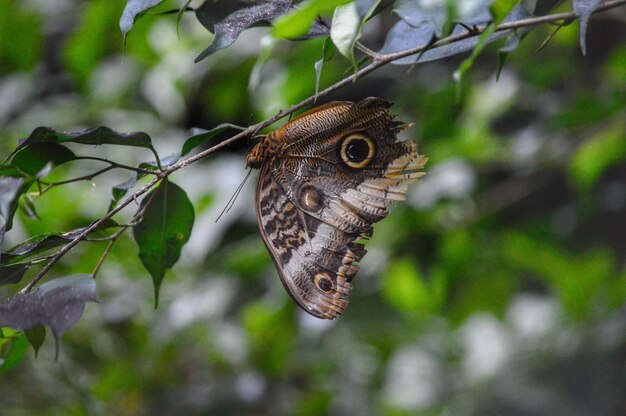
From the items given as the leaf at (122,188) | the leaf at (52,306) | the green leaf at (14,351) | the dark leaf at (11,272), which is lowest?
the green leaf at (14,351)

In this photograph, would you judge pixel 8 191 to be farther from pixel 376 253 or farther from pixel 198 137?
pixel 376 253

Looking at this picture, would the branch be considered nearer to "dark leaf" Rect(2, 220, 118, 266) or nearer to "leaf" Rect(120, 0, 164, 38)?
"dark leaf" Rect(2, 220, 118, 266)

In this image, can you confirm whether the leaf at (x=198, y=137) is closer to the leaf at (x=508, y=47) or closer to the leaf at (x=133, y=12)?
the leaf at (x=133, y=12)

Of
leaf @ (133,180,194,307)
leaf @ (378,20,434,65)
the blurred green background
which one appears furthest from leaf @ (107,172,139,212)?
the blurred green background

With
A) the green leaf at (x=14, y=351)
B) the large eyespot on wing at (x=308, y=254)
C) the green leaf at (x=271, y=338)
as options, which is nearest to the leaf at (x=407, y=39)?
the large eyespot on wing at (x=308, y=254)

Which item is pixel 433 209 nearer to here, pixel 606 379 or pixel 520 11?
pixel 606 379

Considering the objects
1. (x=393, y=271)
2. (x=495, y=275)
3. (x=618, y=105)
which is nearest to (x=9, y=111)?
(x=393, y=271)

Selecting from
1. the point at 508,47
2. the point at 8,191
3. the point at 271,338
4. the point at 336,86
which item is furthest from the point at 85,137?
the point at 271,338
